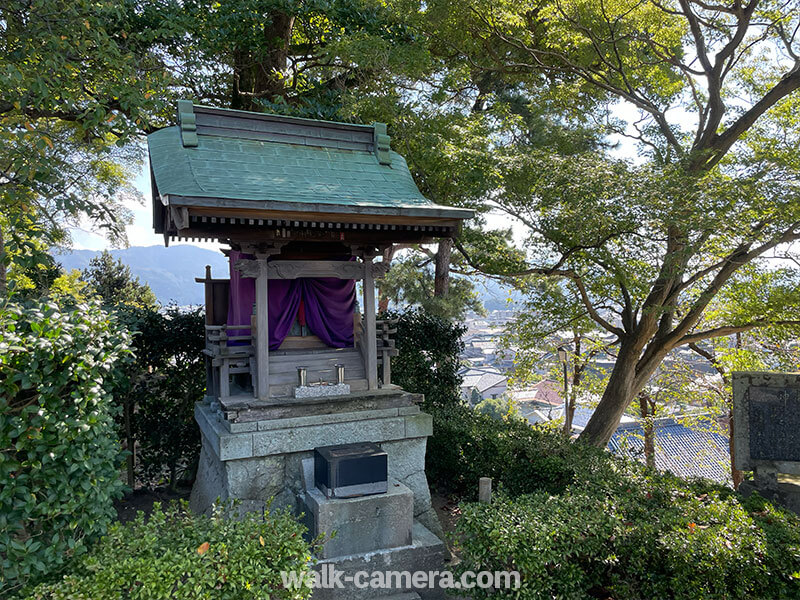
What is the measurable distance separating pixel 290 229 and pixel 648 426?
1393cm

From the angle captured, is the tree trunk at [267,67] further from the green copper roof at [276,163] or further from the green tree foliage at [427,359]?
the green tree foliage at [427,359]

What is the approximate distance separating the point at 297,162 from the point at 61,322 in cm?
397

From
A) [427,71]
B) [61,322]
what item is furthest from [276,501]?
[427,71]

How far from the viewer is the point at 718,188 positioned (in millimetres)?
8289

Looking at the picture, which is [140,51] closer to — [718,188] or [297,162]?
[297,162]

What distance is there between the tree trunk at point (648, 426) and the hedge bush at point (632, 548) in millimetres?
10355

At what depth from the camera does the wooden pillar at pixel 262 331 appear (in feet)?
21.3

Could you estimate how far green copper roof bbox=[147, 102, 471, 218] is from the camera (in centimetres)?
602

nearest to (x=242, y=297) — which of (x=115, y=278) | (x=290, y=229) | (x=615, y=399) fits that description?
(x=290, y=229)

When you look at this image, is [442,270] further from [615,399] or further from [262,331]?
[262,331]

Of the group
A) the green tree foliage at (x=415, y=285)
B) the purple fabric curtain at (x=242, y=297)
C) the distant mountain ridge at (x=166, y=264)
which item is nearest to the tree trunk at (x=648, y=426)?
the green tree foliage at (x=415, y=285)

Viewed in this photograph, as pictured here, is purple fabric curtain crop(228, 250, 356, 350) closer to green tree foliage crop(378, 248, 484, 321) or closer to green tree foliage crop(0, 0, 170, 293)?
green tree foliage crop(0, 0, 170, 293)

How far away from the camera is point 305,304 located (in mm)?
7402

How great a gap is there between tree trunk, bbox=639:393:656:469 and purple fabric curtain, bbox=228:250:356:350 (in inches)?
448
